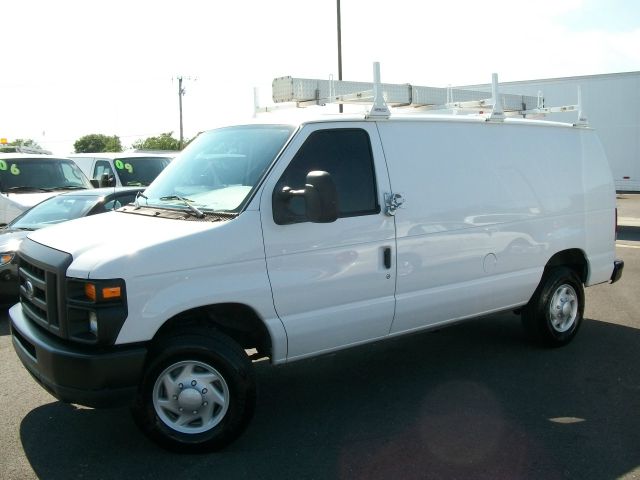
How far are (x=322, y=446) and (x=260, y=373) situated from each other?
1.56 metres

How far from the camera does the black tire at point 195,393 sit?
12.5 ft

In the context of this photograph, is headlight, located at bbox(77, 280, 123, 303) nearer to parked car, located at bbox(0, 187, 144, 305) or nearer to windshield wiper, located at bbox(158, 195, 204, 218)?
windshield wiper, located at bbox(158, 195, 204, 218)

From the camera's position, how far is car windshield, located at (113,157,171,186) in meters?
14.1

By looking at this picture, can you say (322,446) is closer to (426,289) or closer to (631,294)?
(426,289)

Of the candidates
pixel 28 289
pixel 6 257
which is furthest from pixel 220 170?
pixel 6 257

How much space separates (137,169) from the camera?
14297 mm

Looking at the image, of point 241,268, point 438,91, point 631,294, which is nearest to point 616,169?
point 631,294

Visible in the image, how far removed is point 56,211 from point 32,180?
3.35m

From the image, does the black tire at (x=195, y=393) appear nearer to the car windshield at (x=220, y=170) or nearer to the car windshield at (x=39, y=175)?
the car windshield at (x=220, y=170)

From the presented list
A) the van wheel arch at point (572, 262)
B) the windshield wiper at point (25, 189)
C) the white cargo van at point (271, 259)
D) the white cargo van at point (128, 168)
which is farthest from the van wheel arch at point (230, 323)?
the white cargo van at point (128, 168)

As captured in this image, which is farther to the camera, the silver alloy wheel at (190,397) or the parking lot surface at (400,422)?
the silver alloy wheel at (190,397)

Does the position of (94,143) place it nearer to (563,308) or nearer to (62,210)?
(62,210)

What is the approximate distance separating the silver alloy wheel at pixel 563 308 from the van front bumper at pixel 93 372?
401cm

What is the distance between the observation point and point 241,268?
396cm
